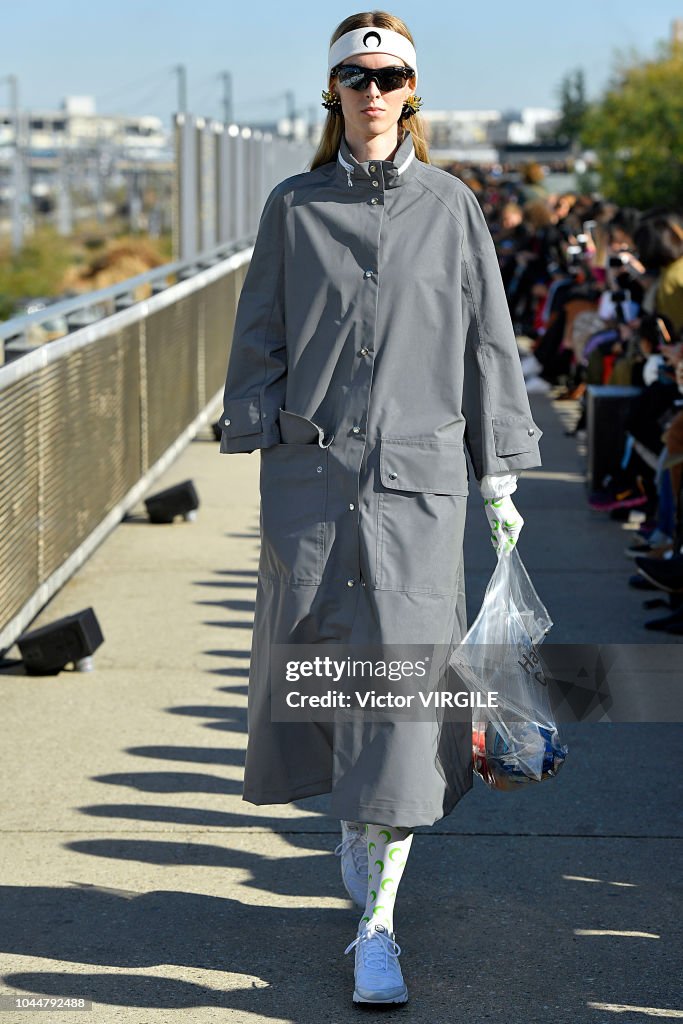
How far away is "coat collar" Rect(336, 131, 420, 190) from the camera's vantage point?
12.5 feet

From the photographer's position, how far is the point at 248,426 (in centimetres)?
386

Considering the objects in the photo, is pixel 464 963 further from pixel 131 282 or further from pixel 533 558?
pixel 131 282

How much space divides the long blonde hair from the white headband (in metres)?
0.02

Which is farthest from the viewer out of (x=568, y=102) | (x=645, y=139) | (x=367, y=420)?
(x=568, y=102)

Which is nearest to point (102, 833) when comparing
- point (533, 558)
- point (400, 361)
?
point (400, 361)

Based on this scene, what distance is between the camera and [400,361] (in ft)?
12.4

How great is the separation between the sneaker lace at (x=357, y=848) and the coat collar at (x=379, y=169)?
1.54 metres

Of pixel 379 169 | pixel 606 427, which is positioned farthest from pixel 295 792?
pixel 606 427

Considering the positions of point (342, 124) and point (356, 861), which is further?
point (356, 861)

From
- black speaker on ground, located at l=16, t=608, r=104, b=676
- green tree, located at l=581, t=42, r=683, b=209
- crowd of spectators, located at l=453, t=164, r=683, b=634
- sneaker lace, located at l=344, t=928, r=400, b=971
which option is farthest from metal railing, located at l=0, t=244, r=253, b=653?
green tree, located at l=581, t=42, r=683, b=209

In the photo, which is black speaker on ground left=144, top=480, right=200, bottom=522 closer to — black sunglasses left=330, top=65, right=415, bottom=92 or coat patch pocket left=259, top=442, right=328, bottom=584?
coat patch pocket left=259, top=442, right=328, bottom=584

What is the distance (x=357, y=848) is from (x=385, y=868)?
0.37m

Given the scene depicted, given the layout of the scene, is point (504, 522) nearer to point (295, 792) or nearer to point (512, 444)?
point (512, 444)

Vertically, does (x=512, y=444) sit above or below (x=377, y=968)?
above
